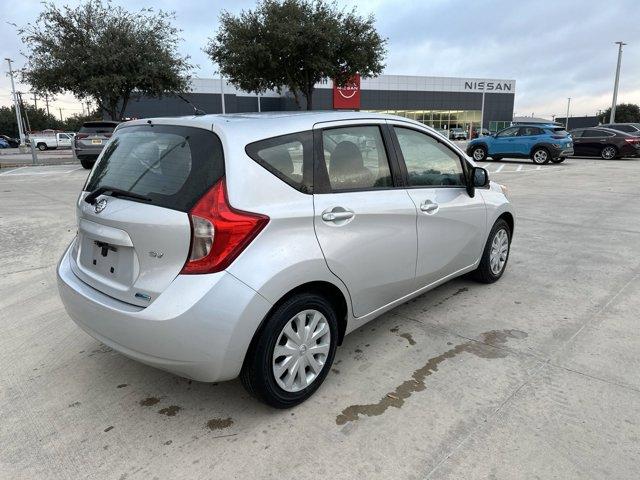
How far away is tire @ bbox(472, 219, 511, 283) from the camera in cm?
439

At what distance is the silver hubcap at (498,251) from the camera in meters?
4.52

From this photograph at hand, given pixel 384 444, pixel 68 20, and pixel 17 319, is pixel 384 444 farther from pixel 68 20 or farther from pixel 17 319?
pixel 68 20

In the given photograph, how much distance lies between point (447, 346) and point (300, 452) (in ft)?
4.90

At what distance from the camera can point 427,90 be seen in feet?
244

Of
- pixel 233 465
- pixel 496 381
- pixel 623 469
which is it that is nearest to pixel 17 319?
pixel 233 465

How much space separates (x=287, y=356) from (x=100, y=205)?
136 cm

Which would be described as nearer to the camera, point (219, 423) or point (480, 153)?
point (219, 423)

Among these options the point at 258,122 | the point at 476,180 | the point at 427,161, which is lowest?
the point at 476,180

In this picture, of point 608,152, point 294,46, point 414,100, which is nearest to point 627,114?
point 414,100

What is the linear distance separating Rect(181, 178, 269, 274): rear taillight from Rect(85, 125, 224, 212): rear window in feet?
0.24

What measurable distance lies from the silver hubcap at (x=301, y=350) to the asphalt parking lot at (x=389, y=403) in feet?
0.60

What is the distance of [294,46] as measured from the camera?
22594mm

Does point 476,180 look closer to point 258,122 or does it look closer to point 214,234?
point 258,122

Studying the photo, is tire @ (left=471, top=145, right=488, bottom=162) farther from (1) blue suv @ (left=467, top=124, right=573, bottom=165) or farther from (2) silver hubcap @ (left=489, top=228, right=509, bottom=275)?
(2) silver hubcap @ (left=489, top=228, right=509, bottom=275)
